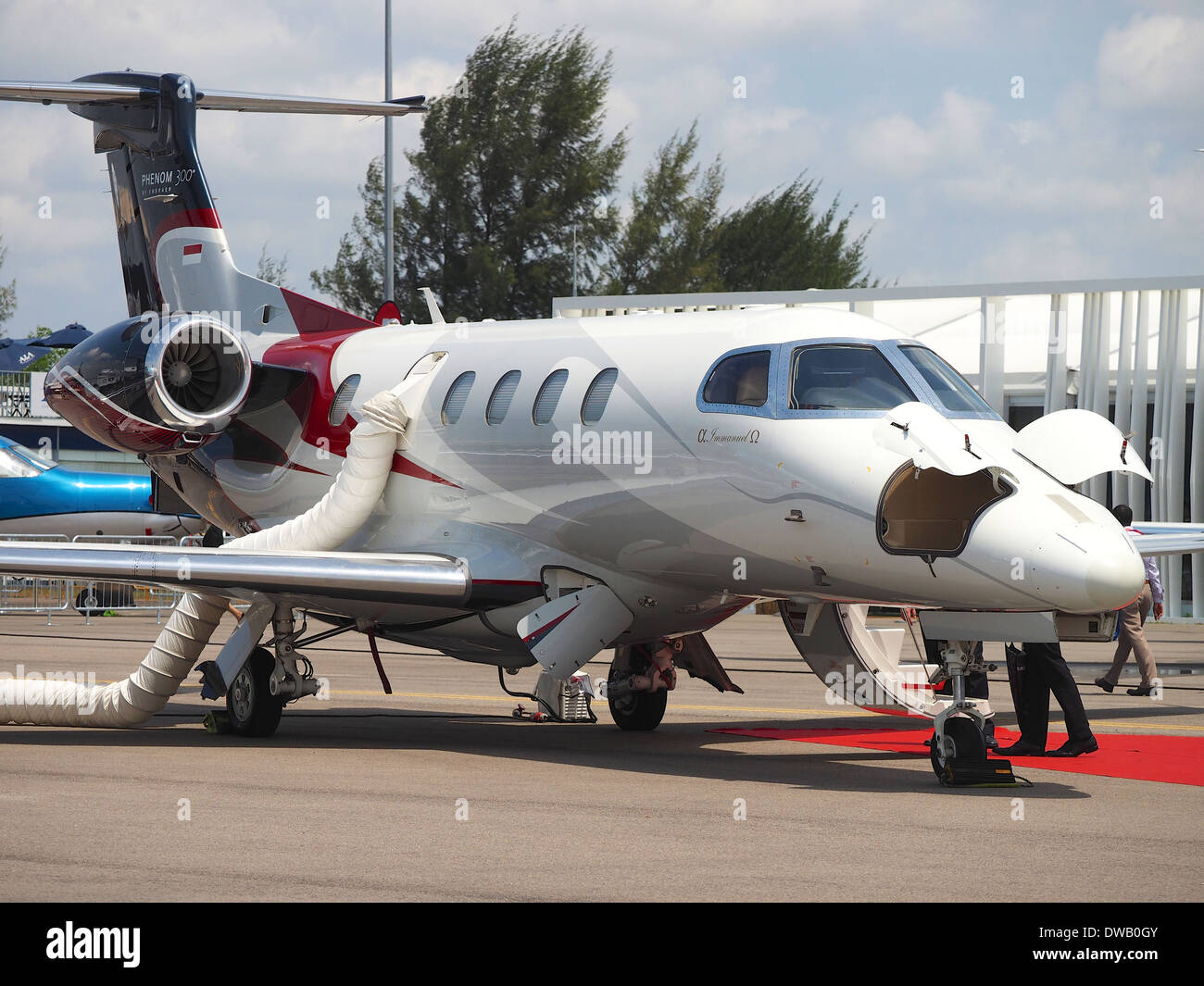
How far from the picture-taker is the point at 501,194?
2554 inches

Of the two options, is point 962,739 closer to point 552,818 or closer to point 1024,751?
point 1024,751

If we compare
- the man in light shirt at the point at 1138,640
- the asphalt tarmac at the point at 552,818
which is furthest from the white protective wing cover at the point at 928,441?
the man in light shirt at the point at 1138,640

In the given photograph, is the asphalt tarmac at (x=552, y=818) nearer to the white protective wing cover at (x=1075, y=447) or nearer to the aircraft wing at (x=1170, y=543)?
the aircraft wing at (x=1170, y=543)

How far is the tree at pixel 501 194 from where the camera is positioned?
2515 inches

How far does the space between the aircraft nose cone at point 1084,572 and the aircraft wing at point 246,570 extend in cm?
529

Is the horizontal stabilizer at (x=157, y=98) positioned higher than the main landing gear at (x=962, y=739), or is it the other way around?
the horizontal stabilizer at (x=157, y=98)

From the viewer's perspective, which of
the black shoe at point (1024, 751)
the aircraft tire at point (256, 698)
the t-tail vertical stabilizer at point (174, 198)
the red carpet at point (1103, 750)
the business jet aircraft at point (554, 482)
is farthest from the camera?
the t-tail vertical stabilizer at point (174, 198)

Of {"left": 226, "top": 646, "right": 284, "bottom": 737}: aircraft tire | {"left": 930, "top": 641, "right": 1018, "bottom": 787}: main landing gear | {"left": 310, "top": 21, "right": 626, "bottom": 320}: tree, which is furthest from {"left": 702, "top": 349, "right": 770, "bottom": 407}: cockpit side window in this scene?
{"left": 310, "top": 21, "right": 626, "bottom": 320}: tree

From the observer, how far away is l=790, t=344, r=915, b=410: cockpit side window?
11.5 metres

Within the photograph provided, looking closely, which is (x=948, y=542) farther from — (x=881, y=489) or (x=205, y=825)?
(x=205, y=825)

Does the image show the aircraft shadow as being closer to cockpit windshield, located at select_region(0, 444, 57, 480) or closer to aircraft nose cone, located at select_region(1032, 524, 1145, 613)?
aircraft nose cone, located at select_region(1032, 524, 1145, 613)

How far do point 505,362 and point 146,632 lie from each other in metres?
17.2
